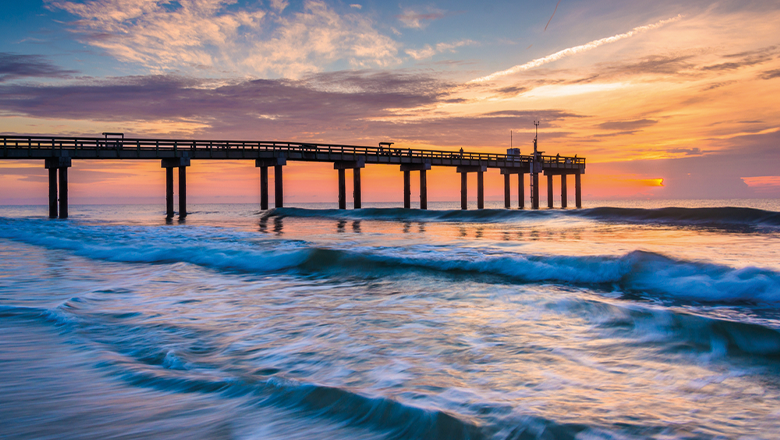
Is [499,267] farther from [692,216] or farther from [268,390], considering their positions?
[692,216]

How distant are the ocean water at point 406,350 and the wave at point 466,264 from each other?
0.19 feet

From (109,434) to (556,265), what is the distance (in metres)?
8.37

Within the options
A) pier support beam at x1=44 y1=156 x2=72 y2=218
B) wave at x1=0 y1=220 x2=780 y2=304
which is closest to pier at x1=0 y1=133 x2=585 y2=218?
pier support beam at x1=44 y1=156 x2=72 y2=218

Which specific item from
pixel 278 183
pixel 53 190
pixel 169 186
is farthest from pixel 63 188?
pixel 278 183

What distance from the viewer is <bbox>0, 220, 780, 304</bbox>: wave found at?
22.5ft

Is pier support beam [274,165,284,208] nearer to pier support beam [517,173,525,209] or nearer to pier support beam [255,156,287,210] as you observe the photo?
pier support beam [255,156,287,210]

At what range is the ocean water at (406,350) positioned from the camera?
290 centimetres

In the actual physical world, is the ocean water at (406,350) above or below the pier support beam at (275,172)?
below

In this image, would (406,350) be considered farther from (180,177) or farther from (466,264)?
(180,177)

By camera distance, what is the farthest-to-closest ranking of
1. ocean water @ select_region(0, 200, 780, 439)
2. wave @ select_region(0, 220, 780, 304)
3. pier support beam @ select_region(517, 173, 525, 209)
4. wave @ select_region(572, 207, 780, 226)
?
pier support beam @ select_region(517, 173, 525, 209)
wave @ select_region(572, 207, 780, 226)
wave @ select_region(0, 220, 780, 304)
ocean water @ select_region(0, 200, 780, 439)

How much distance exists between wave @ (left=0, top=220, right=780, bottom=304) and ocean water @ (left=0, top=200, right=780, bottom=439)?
0.06 metres

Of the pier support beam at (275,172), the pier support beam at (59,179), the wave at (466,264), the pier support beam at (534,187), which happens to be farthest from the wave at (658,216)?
the pier support beam at (59,179)

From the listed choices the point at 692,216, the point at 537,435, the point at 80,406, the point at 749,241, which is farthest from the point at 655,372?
the point at 692,216

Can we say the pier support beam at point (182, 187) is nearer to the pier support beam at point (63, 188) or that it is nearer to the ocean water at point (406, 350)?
the pier support beam at point (63, 188)
